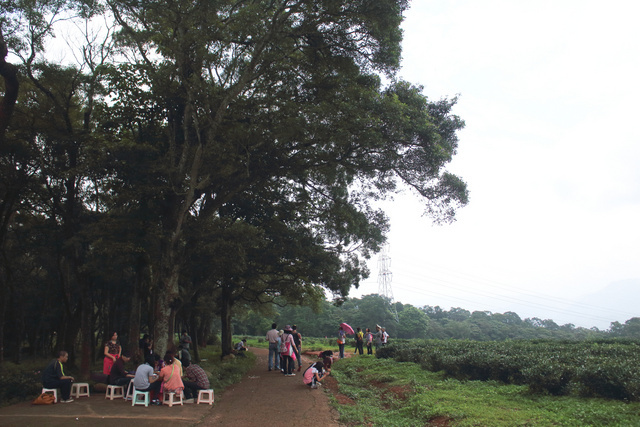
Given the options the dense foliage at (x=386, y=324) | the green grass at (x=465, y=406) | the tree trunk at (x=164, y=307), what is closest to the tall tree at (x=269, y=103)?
the tree trunk at (x=164, y=307)

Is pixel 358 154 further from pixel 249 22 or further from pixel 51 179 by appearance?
pixel 51 179

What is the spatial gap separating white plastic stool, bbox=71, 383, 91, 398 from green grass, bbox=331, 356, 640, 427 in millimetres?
5929

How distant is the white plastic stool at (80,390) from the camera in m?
9.44

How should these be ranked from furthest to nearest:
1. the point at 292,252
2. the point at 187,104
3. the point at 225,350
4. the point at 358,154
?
1. the point at 225,350
2. the point at 292,252
3. the point at 358,154
4. the point at 187,104

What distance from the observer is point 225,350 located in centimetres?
2164

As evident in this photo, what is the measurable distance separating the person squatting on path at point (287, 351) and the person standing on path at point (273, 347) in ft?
1.88

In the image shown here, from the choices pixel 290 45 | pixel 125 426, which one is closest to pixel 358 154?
pixel 290 45

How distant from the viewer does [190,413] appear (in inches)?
322

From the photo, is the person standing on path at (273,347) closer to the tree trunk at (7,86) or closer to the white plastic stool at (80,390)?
the white plastic stool at (80,390)

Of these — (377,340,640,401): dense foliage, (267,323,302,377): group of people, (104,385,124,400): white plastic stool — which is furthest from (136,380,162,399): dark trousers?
(377,340,640,401): dense foliage

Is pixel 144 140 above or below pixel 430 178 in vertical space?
above

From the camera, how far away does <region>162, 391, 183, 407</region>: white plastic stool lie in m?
8.76

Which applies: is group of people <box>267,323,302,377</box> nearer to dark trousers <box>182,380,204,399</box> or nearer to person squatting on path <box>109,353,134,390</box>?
dark trousers <box>182,380,204,399</box>

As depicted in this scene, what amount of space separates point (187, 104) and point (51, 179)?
6.80 meters
